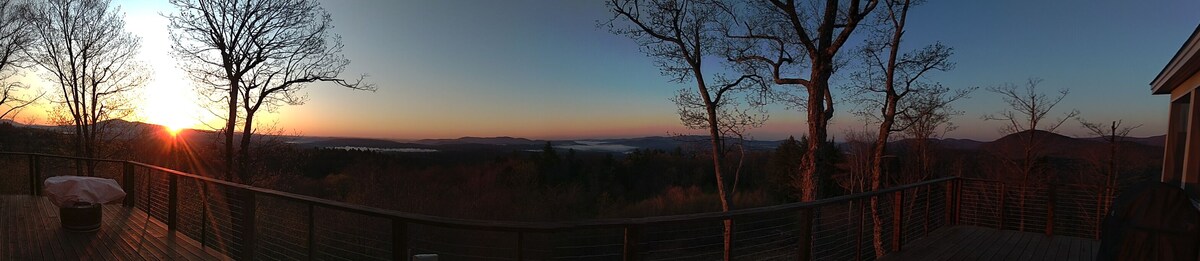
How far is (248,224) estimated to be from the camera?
398 centimetres

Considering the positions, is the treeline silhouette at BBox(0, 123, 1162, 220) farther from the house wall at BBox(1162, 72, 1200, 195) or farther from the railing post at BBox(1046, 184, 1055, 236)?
the house wall at BBox(1162, 72, 1200, 195)

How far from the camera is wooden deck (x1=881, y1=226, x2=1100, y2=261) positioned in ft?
17.7

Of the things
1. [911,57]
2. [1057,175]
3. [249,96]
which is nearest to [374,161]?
[249,96]

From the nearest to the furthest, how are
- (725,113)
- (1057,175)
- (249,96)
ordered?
(725,113) < (249,96) < (1057,175)

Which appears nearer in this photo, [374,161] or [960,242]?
[960,242]

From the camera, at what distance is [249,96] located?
1747 centimetres

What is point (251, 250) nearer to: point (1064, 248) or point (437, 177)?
point (1064, 248)

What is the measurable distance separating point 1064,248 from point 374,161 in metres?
31.1

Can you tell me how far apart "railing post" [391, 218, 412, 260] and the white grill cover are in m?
5.12

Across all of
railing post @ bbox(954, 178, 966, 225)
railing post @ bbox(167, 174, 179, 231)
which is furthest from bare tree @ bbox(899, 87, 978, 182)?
railing post @ bbox(167, 174, 179, 231)

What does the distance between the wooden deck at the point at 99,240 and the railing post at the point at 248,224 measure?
70 centimetres

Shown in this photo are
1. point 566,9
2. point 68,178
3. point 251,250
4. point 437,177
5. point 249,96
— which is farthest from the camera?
point 437,177

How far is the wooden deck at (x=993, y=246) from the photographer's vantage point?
17.7ft

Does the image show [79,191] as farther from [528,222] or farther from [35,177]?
[528,222]
